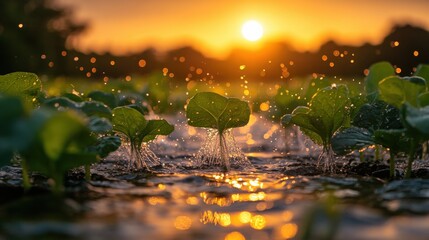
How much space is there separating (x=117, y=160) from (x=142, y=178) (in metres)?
1.07

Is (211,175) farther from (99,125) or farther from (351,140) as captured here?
(99,125)

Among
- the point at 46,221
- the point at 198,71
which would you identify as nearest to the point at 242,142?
the point at 46,221

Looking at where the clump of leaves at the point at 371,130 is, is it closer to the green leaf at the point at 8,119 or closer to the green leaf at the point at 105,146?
the green leaf at the point at 105,146

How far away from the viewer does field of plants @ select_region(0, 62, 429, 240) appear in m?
2.09

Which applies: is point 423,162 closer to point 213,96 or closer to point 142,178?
point 213,96

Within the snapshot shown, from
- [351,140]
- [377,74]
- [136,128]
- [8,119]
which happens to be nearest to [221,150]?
[136,128]

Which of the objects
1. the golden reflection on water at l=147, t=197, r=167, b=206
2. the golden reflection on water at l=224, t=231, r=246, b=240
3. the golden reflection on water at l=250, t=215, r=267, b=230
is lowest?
the golden reflection on water at l=224, t=231, r=246, b=240

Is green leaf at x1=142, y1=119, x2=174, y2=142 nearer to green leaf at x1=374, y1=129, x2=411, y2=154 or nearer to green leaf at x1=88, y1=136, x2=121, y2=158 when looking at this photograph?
green leaf at x1=88, y1=136, x2=121, y2=158

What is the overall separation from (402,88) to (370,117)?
41cm

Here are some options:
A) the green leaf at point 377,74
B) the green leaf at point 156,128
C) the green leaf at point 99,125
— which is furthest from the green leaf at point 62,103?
the green leaf at point 377,74

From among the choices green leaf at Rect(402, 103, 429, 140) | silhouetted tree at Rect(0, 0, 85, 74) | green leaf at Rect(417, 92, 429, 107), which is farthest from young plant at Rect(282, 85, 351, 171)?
silhouetted tree at Rect(0, 0, 85, 74)

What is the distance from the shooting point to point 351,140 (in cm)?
339

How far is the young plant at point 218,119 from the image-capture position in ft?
12.1

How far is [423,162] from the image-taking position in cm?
411
